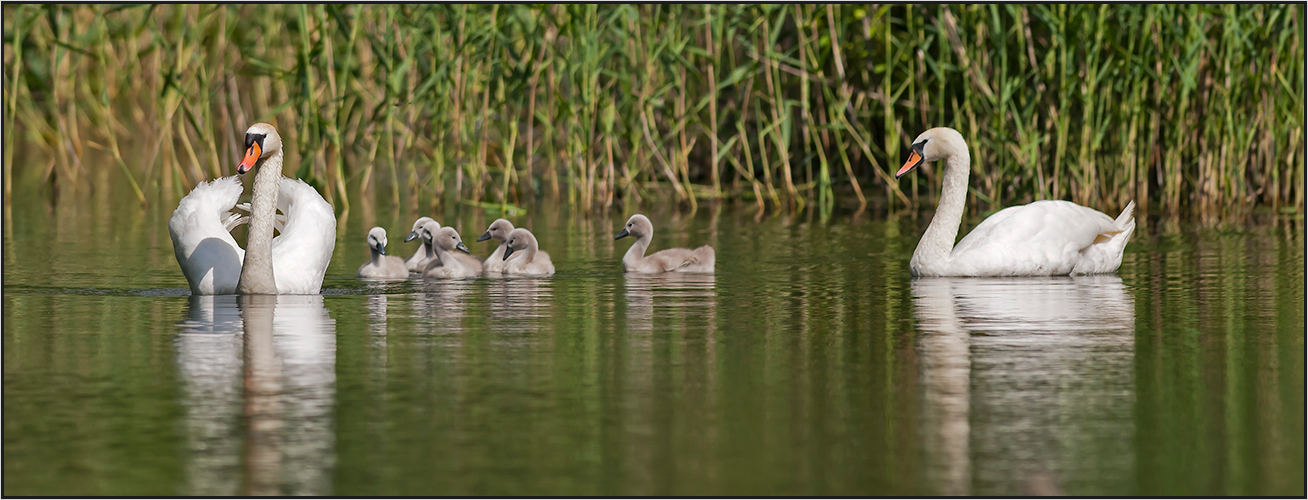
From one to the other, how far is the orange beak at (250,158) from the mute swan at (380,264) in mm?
1282

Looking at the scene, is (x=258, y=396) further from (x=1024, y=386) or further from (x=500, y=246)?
(x=500, y=246)

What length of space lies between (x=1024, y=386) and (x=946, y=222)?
476 cm

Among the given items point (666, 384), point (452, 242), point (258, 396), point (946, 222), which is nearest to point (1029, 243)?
point (946, 222)

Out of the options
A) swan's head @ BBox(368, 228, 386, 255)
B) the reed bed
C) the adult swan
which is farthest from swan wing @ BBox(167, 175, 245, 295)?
the reed bed

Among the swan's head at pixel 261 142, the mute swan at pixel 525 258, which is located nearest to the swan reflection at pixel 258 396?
the swan's head at pixel 261 142

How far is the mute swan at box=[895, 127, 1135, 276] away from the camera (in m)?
11.2

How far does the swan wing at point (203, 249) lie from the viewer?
33.0 feet

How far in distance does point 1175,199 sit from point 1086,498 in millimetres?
11048

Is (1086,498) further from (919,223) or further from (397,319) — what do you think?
(919,223)

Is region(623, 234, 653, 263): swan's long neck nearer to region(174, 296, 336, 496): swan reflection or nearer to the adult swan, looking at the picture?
the adult swan

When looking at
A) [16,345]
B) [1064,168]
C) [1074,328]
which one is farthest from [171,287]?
[1064,168]

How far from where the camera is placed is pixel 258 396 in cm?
669

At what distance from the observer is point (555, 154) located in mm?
17203

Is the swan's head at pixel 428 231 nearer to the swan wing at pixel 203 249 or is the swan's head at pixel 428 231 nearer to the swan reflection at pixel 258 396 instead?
the swan wing at pixel 203 249
